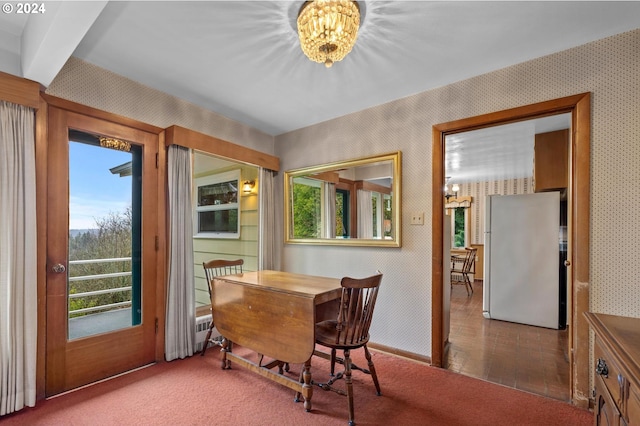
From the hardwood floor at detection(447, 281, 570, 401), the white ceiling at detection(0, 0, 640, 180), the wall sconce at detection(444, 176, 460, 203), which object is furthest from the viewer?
the wall sconce at detection(444, 176, 460, 203)

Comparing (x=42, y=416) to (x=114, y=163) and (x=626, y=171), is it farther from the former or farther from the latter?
(x=626, y=171)

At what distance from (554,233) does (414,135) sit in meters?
2.38

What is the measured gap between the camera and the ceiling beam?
4.41ft

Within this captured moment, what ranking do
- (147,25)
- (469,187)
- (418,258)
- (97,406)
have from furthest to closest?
(469,187), (418,258), (97,406), (147,25)

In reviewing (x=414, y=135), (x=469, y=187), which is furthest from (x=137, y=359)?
(x=469, y=187)

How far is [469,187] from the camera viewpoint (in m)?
7.40

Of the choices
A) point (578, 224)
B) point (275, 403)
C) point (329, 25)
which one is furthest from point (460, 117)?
point (275, 403)

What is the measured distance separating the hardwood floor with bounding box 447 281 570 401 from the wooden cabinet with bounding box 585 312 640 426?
1.26m

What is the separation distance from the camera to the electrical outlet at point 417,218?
261 centimetres

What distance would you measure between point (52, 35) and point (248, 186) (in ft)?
7.61

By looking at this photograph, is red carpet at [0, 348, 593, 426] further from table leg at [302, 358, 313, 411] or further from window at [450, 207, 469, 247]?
window at [450, 207, 469, 247]

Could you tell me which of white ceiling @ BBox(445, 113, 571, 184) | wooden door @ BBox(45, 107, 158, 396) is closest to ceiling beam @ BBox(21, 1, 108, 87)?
wooden door @ BBox(45, 107, 158, 396)

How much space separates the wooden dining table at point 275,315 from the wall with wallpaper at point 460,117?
832 mm

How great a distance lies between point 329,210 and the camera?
10.8 feet
